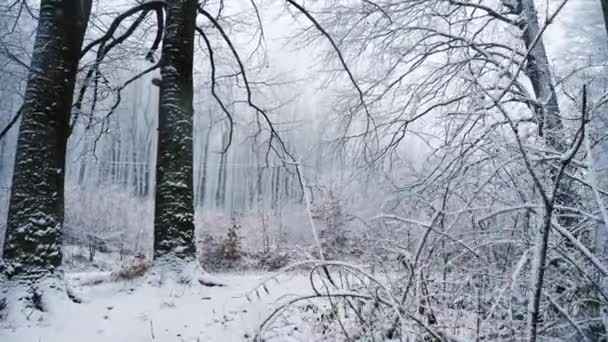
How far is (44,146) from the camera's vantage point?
13.5 ft

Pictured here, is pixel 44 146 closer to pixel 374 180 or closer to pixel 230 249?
pixel 374 180

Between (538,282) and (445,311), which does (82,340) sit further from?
(538,282)

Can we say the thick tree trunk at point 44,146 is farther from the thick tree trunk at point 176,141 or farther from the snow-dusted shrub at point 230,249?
the snow-dusted shrub at point 230,249

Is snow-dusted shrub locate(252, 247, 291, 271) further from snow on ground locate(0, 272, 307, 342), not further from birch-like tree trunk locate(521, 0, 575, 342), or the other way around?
birch-like tree trunk locate(521, 0, 575, 342)

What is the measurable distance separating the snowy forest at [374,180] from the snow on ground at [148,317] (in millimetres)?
26

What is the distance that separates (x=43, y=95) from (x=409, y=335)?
4.56m

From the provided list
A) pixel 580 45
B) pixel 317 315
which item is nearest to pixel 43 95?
pixel 317 315

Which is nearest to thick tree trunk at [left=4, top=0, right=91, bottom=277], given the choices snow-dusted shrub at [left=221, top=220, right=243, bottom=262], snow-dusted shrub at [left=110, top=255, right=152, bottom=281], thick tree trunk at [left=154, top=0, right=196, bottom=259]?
thick tree trunk at [left=154, top=0, right=196, bottom=259]

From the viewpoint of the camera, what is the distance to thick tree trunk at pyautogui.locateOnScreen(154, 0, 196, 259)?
15.1 ft

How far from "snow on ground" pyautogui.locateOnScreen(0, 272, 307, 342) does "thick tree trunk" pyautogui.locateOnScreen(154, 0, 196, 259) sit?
23.5 inches

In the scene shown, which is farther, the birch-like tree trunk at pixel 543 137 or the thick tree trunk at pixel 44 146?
the thick tree trunk at pixel 44 146

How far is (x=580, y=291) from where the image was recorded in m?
1.90

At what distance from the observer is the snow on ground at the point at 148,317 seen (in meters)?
3.14

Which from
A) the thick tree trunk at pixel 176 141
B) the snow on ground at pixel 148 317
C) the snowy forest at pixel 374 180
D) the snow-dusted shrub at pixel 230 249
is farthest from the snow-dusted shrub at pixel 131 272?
the snow-dusted shrub at pixel 230 249
